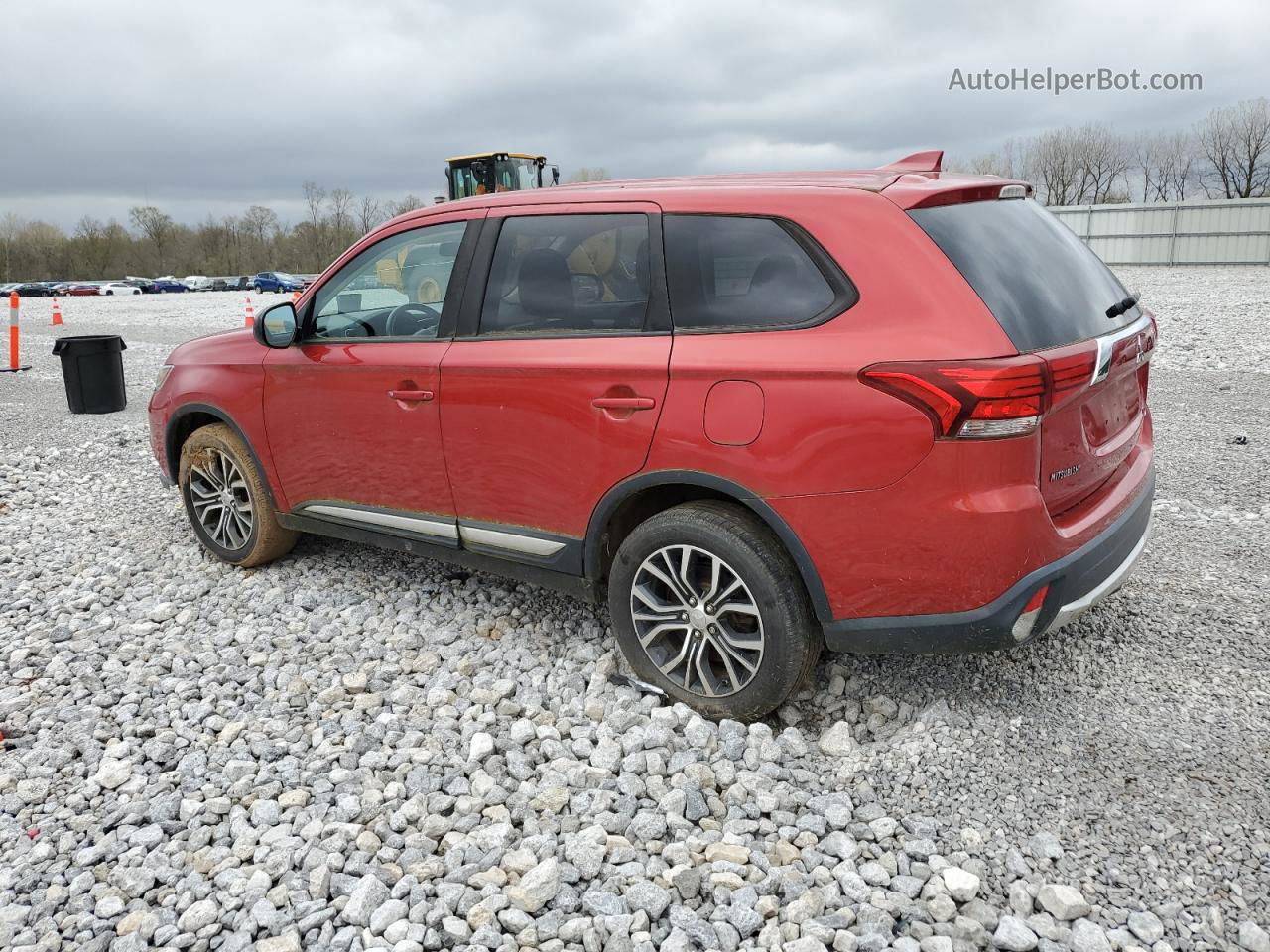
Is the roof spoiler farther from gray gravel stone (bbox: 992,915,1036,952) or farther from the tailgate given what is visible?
gray gravel stone (bbox: 992,915,1036,952)

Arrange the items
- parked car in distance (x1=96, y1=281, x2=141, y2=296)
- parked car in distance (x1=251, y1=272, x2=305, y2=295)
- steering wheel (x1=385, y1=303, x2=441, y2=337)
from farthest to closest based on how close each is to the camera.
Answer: parked car in distance (x1=96, y1=281, x2=141, y2=296) < parked car in distance (x1=251, y1=272, x2=305, y2=295) < steering wheel (x1=385, y1=303, x2=441, y2=337)

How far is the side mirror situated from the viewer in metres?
4.71

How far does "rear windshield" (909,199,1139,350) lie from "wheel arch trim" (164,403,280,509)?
352cm

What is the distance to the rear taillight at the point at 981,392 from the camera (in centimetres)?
285

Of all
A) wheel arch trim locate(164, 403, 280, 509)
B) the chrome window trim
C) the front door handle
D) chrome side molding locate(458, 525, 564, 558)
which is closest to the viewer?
the chrome window trim

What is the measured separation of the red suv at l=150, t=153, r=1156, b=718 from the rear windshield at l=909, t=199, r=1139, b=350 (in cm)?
1

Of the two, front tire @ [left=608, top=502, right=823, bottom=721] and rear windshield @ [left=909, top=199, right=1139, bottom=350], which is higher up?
rear windshield @ [left=909, top=199, right=1139, bottom=350]

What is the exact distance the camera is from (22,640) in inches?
177

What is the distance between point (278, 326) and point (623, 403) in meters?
2.13

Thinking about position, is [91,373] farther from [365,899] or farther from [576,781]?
[365,899]

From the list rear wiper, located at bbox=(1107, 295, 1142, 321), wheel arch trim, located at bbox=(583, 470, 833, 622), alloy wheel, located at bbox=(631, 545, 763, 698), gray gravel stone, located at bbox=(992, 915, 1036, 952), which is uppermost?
rear wiper, located at bbox=(1107, 295, 1142, 321)

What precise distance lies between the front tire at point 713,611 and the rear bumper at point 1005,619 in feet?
0.61

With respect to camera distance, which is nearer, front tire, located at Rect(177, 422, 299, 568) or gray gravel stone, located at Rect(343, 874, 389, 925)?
gray gravel stone, located at Rect(343, 874, 389, 925)

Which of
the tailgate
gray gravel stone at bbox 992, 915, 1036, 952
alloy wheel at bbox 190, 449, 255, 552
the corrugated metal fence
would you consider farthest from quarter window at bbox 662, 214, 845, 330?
the corrugated metal fence
